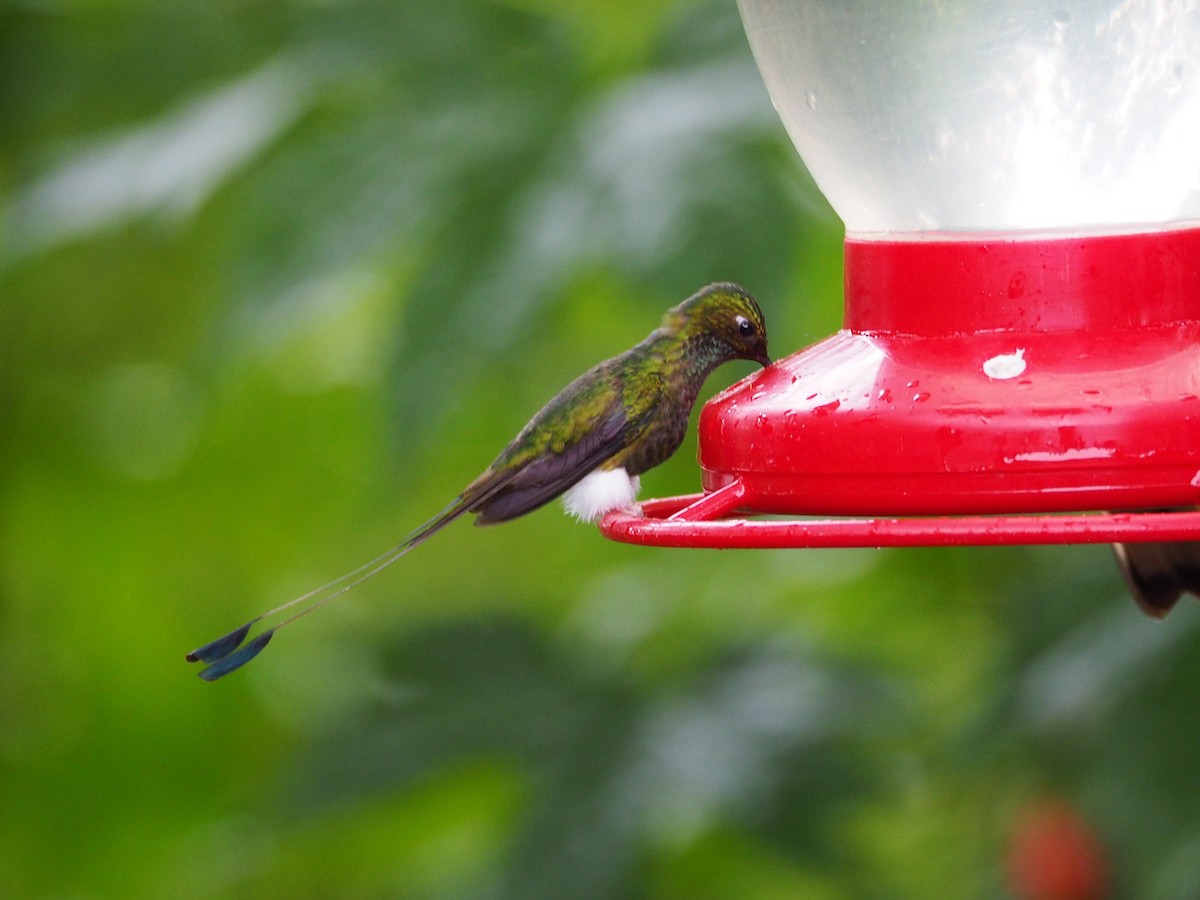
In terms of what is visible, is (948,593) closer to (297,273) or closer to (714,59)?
(714,59)

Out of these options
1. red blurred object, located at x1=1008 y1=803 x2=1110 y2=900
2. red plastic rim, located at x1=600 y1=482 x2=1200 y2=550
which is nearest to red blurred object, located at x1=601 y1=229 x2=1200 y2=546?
red plastic rim, located at x1=600 y1=482 x2=1200 y2=550

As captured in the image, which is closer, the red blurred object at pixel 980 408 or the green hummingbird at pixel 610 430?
the red blurred object at pixel 980 408

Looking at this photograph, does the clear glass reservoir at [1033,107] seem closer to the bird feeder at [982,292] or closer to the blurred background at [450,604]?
the bird feeder at [982,292]

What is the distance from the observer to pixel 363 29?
2.62 meters

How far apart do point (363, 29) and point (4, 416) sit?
2.27 m

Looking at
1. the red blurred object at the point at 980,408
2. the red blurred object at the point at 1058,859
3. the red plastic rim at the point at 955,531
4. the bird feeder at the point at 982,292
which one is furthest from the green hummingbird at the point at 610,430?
the red blurred object at the point at 1058,859

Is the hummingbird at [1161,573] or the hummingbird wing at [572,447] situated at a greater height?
the hummingbird wing at [572,447]

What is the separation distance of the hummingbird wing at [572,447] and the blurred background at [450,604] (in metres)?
0.13

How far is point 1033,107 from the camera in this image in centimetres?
206

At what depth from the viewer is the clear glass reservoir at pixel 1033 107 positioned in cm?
204

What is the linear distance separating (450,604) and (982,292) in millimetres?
3890

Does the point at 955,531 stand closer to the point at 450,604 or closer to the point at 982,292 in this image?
the point at 982,292

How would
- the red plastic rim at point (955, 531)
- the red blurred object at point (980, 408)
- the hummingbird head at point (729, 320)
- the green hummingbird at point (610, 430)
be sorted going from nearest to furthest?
the red plastic rim at point (955, 531) < the red blurred object at point (980, 408) < the hummingbird head at point (729, 320) < the green hummingbird at point (610, 430)

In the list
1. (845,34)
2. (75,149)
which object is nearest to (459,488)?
(75,149)
